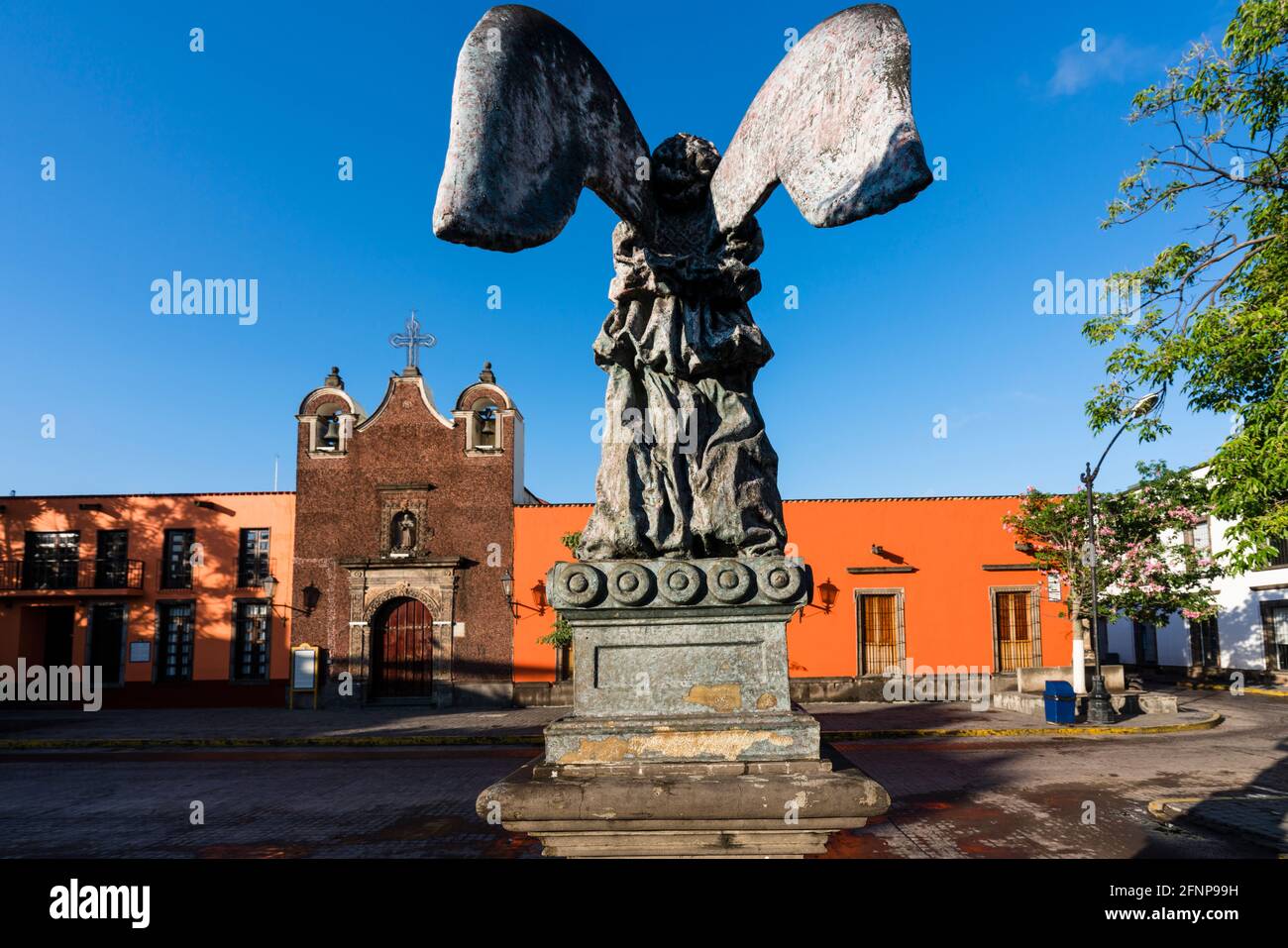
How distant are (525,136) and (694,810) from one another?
199cm

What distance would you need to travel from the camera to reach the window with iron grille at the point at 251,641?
22.1 metres

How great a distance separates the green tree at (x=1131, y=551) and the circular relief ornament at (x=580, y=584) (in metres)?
19.0

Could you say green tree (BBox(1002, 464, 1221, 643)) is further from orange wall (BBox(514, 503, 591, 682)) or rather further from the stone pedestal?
the stone pedestal

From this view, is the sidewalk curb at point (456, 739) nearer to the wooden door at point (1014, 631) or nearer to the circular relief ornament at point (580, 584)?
the wooden door at point (1014, 631)

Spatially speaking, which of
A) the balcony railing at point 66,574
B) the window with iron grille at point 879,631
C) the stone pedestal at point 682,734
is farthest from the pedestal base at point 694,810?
the balcony railing at point 66,574

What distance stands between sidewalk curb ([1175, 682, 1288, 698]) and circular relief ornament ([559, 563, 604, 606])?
86.1ft

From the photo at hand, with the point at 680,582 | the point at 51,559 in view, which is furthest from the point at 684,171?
the point at 51,559

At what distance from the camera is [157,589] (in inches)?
886

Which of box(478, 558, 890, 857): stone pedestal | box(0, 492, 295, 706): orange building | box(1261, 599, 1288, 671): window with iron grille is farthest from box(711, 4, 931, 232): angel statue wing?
box(1261, 599, 1288, 671): window with iron grille

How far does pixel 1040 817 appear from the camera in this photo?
789 cm

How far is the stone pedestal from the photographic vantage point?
2.33 m
